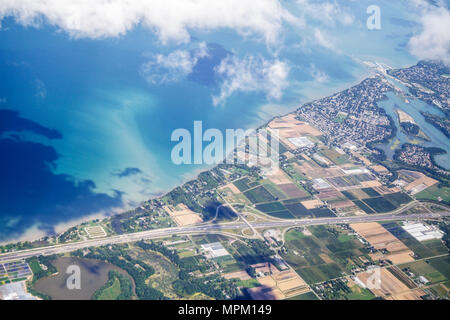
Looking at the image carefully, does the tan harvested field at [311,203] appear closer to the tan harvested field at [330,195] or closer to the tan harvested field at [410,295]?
the tan harvested field at [330,195]

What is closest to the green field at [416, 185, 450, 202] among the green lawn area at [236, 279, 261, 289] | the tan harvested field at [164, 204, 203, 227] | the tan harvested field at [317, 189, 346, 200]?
the tan harvested field at [317, 189, 346, 200]

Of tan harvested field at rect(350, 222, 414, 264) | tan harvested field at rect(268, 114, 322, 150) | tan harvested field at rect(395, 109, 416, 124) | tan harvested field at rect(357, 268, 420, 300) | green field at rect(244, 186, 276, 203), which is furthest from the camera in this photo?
tan harvested field at rect(395, 109, 416, 124)

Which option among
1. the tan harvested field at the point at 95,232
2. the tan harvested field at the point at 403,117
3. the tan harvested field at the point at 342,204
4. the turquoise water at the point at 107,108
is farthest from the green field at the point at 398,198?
the tan harvested field at the point at 95,232

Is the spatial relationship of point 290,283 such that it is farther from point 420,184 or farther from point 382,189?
point 420,184

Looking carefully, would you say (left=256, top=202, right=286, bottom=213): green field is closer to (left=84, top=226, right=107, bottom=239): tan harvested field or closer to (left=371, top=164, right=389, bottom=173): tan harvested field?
(left=84, top=226, right=107, bottom=239): tan harvested field

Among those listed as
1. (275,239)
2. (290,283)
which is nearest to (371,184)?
(275,239)
